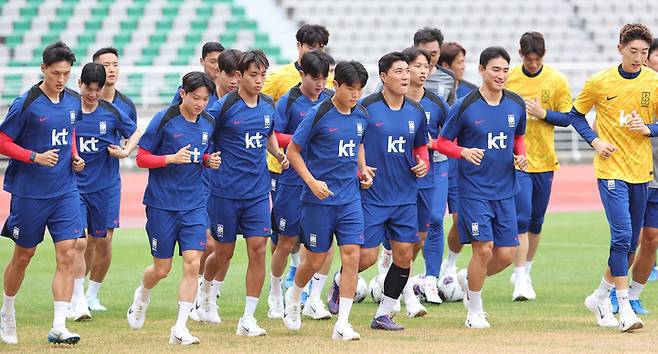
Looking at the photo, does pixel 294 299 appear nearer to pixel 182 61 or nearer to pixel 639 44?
pixel 639 44

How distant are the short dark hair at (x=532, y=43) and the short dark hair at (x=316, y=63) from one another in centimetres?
219

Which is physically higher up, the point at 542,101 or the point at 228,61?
the point at 228,61

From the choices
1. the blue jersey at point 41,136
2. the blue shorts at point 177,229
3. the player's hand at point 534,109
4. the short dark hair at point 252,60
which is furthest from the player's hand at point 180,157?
the player's hand at point 534,109

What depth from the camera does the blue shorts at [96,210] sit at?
1107cm

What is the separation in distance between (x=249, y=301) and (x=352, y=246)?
0.97 meters

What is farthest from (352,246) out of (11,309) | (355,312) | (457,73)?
(457,73)

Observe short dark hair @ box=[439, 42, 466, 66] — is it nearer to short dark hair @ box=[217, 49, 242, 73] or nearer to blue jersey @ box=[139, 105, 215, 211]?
short dark hair @ box=[217, 49, 242, 73]

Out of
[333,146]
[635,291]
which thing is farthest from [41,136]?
[635,291]

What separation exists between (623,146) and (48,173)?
453cm

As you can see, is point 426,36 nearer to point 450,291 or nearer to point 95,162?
point 450,291

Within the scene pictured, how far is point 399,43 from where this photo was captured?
111ft

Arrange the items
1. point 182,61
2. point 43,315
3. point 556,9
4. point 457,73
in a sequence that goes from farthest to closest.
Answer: point 556,9, point 182,61, point 457,73, point 43,315

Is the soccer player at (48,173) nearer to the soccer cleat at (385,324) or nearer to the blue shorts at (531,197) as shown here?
the soccer cleat at (385,324)

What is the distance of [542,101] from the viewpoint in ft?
39.6
